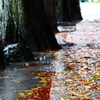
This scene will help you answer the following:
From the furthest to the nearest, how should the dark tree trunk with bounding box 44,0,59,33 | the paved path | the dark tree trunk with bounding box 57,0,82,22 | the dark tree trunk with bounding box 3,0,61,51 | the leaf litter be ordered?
the paved path < the dark tree trunk with bounding box 57,0,82,22 < the dark tree trunk with bounding box 44,0,59,33 < the dark tree trunk with bounding box 3,0,61,51 < the leaf litter

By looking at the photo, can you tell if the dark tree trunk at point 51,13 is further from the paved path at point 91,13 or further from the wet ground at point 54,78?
the paved path at point 91,13

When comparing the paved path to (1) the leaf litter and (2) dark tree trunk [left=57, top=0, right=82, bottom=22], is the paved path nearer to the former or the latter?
(2) dark tree trunk [left=57, top=0, right=82, bottom=22]

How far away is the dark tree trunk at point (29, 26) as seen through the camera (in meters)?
11.2

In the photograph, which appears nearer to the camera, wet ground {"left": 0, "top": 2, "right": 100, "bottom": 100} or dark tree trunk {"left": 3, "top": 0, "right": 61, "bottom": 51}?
wet ground {"left": 0, "top": 2, "right": 100, "bottom": 100}

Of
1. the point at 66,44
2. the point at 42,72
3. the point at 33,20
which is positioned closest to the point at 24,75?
the point at 42,72

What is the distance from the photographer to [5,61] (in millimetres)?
9336

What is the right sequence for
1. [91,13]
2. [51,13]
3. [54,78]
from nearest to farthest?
[54,78] → [51,13] → [91,13]

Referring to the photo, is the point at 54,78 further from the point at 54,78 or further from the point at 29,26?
the point at 29,26

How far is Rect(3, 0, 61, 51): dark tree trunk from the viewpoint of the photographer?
11188 millimetres

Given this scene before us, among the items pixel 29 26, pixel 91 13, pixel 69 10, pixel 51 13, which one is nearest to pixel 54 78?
pixel 29 26

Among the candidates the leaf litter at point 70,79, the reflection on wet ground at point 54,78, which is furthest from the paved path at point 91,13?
the reflection on wet ground at point 54,78

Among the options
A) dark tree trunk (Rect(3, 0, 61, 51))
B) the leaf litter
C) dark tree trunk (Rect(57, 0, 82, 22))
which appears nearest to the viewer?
the leaf litter

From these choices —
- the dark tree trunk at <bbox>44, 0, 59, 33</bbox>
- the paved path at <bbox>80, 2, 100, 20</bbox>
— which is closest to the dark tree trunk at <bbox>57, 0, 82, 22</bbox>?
the paved path at <bbox>80, 2, 100, 20</bbox>

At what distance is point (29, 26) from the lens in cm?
1145
